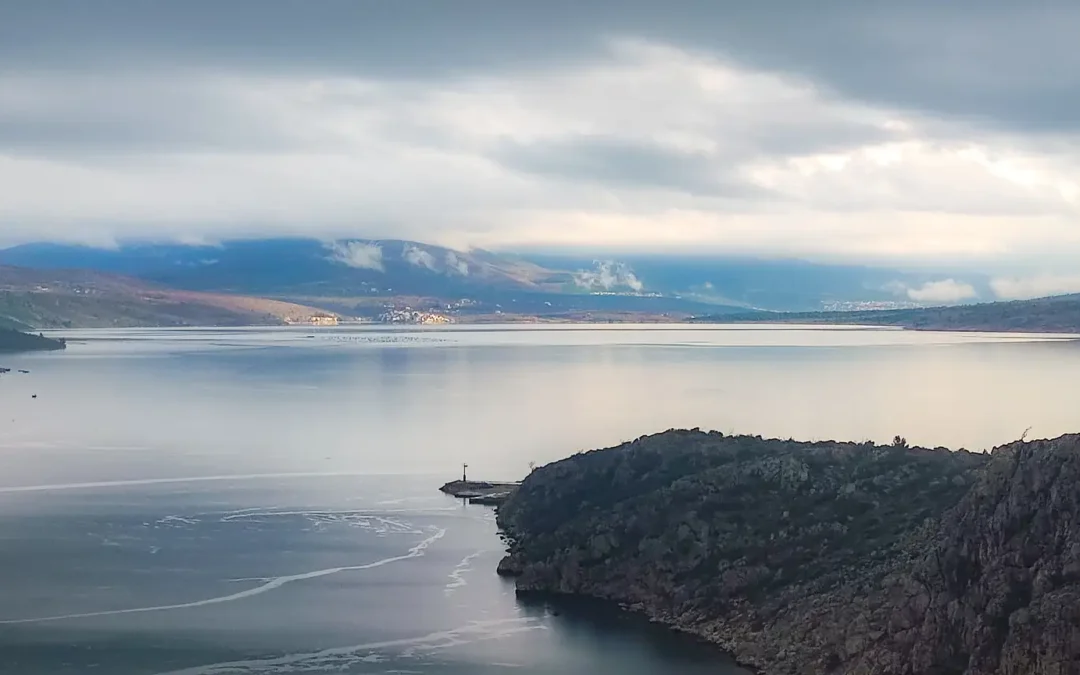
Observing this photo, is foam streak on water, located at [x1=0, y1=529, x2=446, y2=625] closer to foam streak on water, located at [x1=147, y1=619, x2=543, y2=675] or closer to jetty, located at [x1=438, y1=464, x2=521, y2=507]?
foam streak on water, located at [x1=147, y1=619, x2=543, y2=675]

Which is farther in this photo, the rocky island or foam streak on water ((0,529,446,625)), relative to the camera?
foam streak on water ((0,529,446,625))

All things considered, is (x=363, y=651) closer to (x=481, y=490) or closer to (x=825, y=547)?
(x=825, y=547)

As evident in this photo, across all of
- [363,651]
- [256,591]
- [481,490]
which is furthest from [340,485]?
[363,651]

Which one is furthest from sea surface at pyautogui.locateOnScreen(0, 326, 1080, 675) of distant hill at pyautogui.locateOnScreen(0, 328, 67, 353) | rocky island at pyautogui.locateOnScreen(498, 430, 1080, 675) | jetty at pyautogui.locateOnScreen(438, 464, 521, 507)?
distant hill at pyautogui.locateOnScreen(0, 328, 67, 353)

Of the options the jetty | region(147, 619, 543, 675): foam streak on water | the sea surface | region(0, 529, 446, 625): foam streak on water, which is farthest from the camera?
the jetty

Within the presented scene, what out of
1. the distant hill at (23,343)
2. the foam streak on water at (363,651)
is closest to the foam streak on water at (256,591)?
the foam streak on water at (363,651)

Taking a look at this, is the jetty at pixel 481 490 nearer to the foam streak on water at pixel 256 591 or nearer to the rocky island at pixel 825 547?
the rocky island at pixel 825 547

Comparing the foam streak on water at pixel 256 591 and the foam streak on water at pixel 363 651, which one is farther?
the foam streak on water at pixel 256 591
